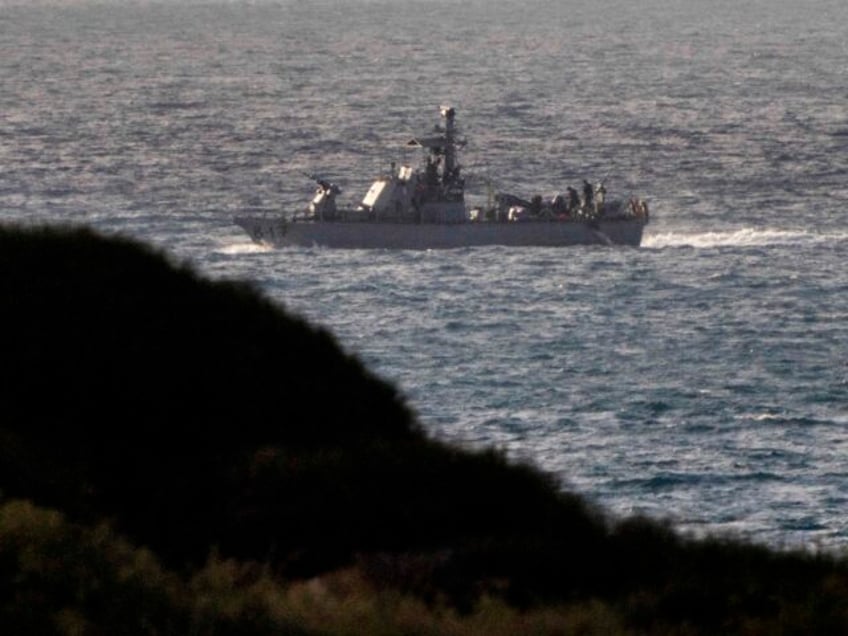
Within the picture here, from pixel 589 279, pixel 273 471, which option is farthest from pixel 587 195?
pixel 273 471

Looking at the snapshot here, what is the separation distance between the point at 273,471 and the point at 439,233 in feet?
247

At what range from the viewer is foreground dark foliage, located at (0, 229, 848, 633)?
799 inches

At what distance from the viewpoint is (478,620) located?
18250mm

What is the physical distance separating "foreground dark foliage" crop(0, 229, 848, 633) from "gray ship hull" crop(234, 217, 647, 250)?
226ft

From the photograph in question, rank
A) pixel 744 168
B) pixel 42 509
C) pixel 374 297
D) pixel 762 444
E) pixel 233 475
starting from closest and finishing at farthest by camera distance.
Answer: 1. pixel 42 509
2. pixel 233 475
3. pixel 762 444
4. pixel 374 297
5. pixel 744 168

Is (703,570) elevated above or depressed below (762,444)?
above

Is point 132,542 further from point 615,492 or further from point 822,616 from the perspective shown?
point 615,492

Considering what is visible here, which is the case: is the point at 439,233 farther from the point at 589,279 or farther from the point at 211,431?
the point at 211,431

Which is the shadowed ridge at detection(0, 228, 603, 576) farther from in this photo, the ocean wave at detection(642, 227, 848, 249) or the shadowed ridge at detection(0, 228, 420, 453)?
the ocean wave at detection(642, 227, 848, 249)

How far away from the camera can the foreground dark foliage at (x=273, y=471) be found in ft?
66.6

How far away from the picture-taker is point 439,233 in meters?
98.8

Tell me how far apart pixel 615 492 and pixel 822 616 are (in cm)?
3090

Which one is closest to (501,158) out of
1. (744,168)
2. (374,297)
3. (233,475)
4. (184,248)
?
(744,168)

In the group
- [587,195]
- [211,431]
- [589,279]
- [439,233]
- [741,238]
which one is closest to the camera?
[211,431]
